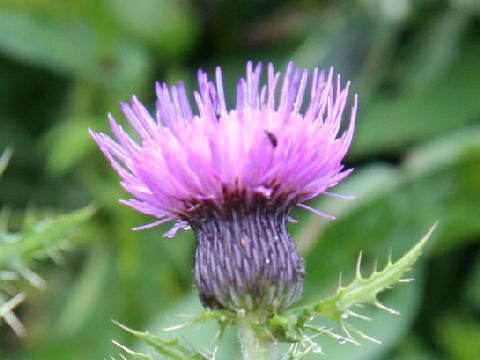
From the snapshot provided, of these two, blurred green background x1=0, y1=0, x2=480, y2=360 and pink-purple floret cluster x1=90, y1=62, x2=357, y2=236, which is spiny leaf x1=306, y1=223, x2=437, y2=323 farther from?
blurred green background x1=0, y1=0, x2=480, y2=360

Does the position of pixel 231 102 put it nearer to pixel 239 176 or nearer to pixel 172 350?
pixel 239 176

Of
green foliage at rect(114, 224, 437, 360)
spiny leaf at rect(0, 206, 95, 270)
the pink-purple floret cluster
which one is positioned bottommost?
green foliage at rect(114, 224, 437, 360)

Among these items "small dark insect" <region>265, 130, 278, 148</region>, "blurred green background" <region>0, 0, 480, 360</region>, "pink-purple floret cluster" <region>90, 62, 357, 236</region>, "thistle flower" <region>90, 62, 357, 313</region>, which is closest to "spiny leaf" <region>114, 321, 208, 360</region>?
"thistle flower" <region>90, 62, 357, 313</region>

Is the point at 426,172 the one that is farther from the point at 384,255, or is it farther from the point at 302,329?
the point at 302,329

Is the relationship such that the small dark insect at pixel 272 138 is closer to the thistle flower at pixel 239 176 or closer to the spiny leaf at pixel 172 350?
the thistle flower at pixel 239 176

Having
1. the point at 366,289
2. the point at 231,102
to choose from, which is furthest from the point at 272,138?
the point at 231,102

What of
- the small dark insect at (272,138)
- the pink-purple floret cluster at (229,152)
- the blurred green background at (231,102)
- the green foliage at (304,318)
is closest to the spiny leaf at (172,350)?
the green foliage at (304,318)

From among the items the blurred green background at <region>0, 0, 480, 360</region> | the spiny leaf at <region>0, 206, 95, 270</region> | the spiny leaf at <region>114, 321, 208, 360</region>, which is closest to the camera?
the spiny leaf at <region>114, 321, 208, 360</region>
